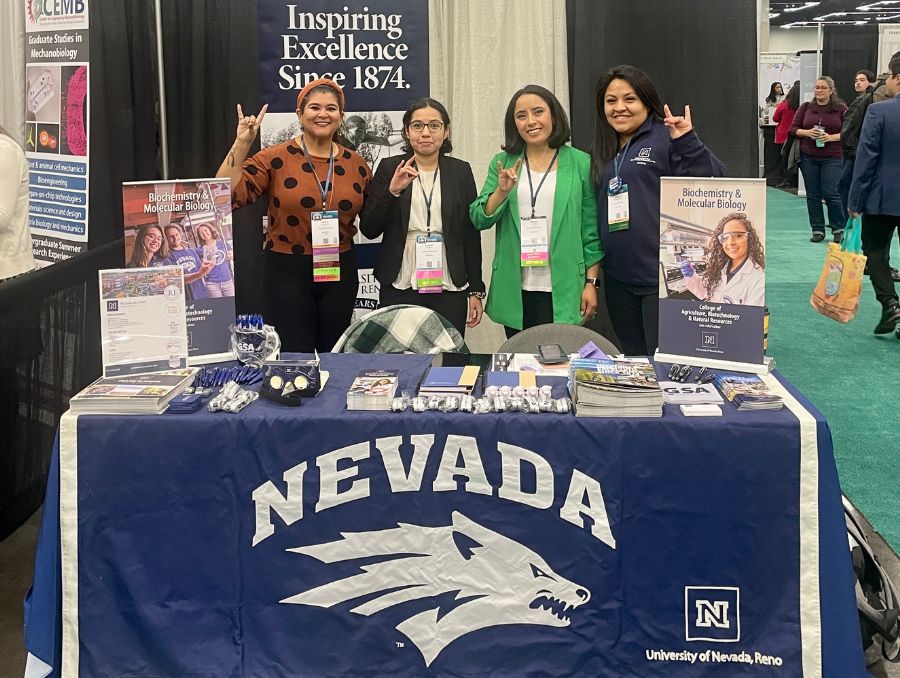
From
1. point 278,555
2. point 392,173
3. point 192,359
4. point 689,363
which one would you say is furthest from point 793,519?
point 392,173

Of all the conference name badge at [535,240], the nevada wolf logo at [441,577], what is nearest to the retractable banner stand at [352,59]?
the conference name badge at [535,240]

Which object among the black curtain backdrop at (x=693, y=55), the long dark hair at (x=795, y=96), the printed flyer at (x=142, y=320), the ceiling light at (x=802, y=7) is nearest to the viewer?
the printed flyer at (x=142, y=320)

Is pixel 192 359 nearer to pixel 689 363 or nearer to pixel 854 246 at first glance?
pixel 689 363

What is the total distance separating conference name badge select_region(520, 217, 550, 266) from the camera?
11.1 ft

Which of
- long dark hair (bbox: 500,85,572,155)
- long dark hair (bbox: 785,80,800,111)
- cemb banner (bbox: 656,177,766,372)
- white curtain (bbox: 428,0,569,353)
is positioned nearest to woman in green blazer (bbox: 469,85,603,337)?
long dark hair (bbox: 500,85,572,155)

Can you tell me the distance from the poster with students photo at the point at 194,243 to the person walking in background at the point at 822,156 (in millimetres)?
7562

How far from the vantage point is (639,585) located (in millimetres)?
2088

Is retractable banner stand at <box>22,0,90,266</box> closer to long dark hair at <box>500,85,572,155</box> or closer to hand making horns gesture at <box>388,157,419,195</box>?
hand making horns gesture at <box>388,157,419,195</box>

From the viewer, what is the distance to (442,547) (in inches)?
83.4

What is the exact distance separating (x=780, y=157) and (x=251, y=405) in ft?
47.1

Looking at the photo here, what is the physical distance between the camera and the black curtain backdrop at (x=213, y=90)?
170 inches

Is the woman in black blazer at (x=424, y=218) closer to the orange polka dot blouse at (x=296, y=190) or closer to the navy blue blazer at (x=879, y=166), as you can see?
the orange polka dot blouse at (x=296, y=190)

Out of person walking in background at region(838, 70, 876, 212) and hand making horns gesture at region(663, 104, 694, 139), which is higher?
person walking in background at region(838, 70, 876, 212)

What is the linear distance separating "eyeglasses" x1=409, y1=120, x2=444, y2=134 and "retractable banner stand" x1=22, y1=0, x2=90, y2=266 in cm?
194
